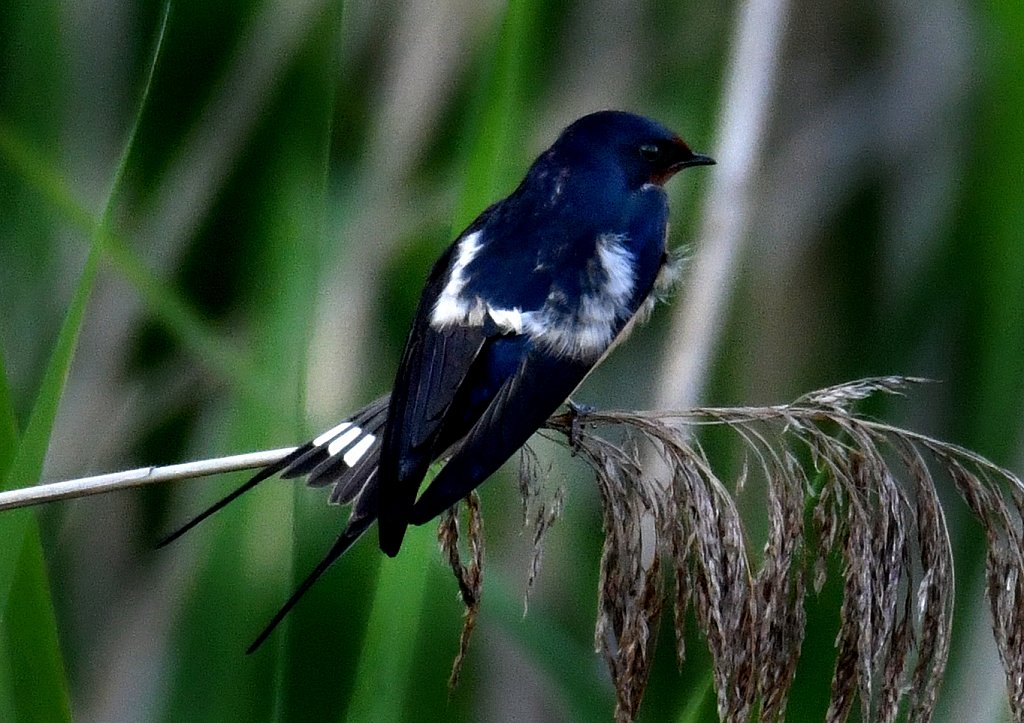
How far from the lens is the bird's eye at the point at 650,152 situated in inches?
47.3

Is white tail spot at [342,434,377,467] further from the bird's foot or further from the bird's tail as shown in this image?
the bird's foot

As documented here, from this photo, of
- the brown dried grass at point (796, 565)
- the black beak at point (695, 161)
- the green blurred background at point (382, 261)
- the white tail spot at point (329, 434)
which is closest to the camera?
the brown dried grass at point (796, 565)

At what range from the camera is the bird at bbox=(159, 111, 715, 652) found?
2.79 ft

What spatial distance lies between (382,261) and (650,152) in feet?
0.89

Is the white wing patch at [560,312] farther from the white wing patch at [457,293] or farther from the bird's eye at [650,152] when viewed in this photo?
the bird's eye at [650,152]

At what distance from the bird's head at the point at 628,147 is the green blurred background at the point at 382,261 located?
2.4 inches

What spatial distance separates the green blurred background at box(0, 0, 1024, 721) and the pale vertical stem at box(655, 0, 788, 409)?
14mm

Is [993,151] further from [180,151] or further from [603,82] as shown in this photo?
[180,151]

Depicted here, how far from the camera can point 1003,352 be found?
112cm

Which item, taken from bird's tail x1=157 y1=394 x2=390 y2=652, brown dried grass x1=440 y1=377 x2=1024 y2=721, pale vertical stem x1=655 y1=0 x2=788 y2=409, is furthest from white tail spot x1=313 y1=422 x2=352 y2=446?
pale vertical stem x1=655 y1=0 x2=788 y2=409

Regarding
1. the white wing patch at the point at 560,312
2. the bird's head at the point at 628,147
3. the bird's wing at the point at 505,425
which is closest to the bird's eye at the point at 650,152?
the bird's head at the point at 628,147

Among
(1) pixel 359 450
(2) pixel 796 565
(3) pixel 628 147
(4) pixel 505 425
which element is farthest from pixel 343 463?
(3) pixel 628 147

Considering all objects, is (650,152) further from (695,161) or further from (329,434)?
(329,434)

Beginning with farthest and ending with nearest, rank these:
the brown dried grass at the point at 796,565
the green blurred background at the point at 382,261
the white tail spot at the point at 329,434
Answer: the green blurred background at the point at 382,261
the white tail spot at the point at 329,434
the brown dried grass at the point at 796,565
